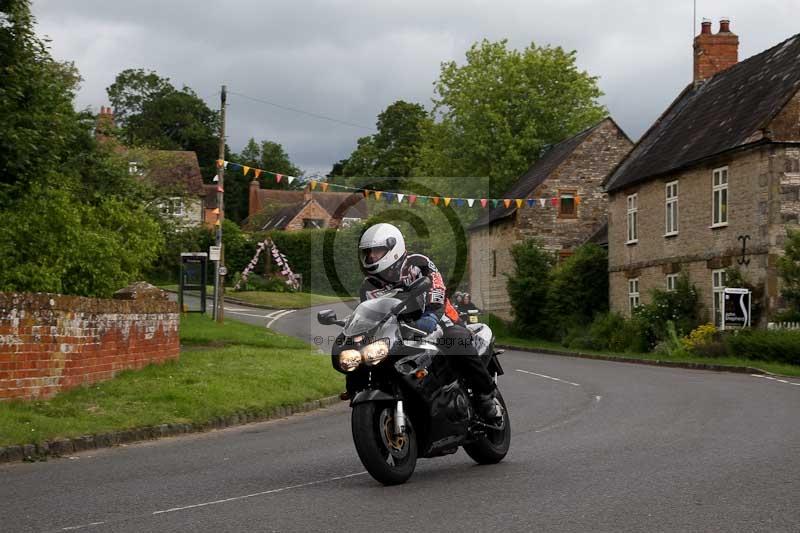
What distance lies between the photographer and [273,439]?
13250 millimetres

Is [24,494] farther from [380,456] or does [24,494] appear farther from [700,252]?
[700,252]

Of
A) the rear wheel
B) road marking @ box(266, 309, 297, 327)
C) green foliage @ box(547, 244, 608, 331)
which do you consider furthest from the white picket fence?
the rear wheel

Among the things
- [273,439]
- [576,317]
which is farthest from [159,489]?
[576,317]

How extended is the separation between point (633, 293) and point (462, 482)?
106 ft

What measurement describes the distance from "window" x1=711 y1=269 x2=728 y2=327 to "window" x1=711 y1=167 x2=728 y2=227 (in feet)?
4.93

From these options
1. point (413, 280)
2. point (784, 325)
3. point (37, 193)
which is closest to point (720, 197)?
point (784, 325)

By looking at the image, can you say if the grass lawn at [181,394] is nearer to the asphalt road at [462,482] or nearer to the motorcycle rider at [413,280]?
the asphalt road at [462,482]

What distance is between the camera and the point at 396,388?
8.89 m

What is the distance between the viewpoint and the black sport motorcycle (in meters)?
8.66

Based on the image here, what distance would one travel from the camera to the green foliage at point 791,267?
2730cm

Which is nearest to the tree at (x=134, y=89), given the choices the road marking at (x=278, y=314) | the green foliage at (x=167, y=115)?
the green foliage at (x=167, y=115)

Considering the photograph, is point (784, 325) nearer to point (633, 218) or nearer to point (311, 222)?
point (633, 218)

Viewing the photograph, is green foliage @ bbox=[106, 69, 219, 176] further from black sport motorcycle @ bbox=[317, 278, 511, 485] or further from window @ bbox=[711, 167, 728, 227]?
black sport motorcycle @ bbox=[317, 278, 511, 485]

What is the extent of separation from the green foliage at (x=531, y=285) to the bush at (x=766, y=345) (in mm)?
17447
